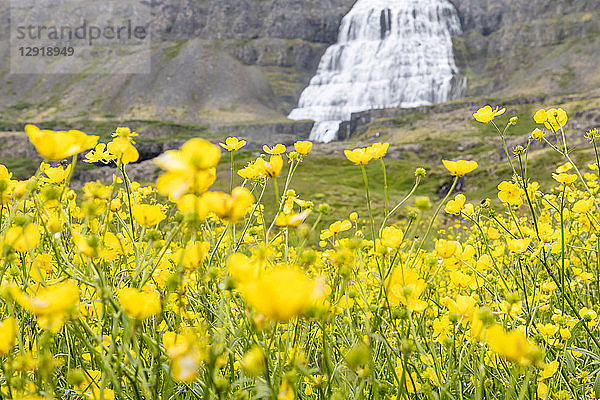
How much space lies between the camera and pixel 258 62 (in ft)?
334

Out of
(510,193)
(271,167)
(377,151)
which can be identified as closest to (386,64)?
(510,193)

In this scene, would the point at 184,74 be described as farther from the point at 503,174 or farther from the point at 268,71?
the point at 503,174

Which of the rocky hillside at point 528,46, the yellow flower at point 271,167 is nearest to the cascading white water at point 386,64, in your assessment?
the rocky hillside at point 528,46

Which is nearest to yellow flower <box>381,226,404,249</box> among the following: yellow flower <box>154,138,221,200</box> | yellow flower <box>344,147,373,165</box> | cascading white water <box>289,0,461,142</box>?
yellow flower <box>344,147,373,165</box>

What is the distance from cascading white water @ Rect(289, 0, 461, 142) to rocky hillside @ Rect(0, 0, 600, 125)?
22.9ft

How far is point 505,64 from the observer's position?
8881cm

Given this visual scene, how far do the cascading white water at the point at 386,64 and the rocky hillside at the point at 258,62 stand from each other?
6976mm

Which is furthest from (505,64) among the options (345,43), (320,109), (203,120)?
(203,120)

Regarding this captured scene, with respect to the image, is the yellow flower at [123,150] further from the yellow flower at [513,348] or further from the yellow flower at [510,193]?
the yellow flower at [510,193]

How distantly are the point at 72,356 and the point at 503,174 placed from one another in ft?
88.2

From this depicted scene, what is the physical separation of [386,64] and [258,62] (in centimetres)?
3379

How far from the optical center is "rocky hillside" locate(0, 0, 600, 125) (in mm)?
82812

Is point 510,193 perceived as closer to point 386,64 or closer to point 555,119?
point 555,119

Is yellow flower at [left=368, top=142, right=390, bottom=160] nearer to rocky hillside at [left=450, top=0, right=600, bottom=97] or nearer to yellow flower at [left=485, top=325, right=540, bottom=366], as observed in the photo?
yellow flower at [left=485, top=325, right=540, bottom=366]
